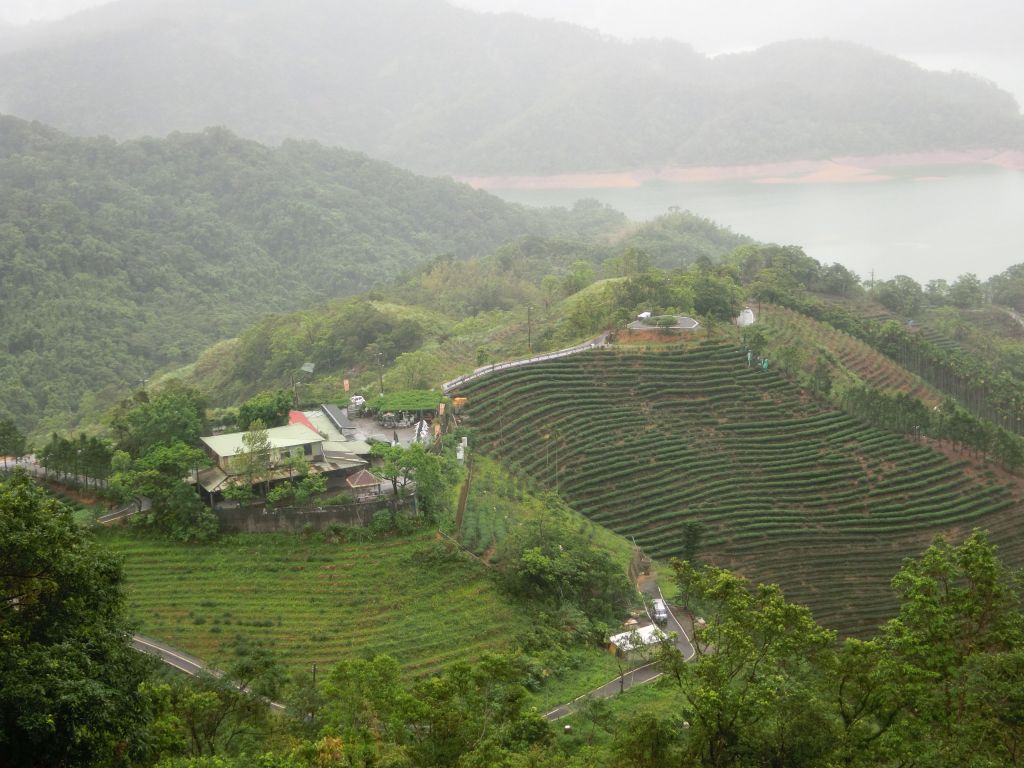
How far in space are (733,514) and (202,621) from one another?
15.0m

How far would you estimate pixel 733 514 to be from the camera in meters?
27.8

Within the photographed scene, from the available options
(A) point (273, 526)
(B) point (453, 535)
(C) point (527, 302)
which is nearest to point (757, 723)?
(B) point (453, 535)

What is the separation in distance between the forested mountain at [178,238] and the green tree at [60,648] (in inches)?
1234

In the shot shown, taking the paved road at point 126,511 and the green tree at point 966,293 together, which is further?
the green tree at point 966,293

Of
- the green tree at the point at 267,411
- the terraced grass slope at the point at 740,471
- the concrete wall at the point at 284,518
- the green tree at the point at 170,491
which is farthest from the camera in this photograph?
the terraced grass slope at the point at 740,471

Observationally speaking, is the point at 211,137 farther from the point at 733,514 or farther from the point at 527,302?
the point at 733,514

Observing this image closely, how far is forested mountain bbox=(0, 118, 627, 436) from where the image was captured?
166ft

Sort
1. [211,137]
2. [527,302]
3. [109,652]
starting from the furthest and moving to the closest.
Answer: [211,137]
[527,302]
[109,652]

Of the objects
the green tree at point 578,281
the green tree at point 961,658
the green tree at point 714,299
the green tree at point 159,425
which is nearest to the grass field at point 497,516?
the green tree at point 159,425

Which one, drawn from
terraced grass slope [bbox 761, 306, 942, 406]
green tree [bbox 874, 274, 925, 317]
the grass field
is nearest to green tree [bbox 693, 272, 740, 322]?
terraced grass slope [bbox 761, 306, 942, 406]

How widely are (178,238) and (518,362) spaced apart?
43.5m

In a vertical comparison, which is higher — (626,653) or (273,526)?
(273,526)

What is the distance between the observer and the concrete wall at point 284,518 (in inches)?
858

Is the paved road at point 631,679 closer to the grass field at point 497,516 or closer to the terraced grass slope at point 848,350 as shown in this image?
the grass field at point 497,516
